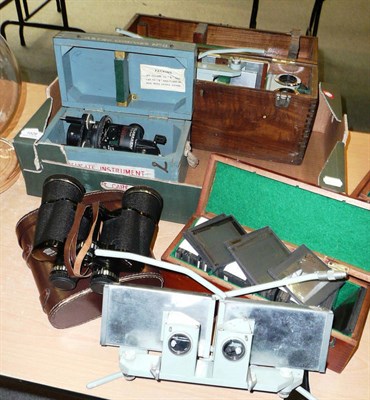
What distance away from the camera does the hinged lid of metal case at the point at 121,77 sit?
47.4 inches

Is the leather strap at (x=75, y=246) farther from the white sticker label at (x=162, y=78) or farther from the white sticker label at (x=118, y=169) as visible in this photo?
the white sticker label at (x=162, y=78)

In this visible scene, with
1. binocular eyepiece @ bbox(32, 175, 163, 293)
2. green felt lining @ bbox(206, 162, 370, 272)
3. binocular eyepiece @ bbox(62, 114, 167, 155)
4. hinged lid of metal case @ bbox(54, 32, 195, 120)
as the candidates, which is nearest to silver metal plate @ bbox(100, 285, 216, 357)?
binocular eyepiece @ bbox(32, 175, 163, 293)

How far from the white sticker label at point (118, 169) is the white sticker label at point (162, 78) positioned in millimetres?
307

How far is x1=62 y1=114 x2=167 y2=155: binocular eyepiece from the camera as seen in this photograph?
3.89 ft

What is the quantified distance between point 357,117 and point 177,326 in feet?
8.47

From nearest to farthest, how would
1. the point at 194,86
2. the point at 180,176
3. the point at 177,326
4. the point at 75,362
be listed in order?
the point at 177,326 < the point at 75,362 < the point at 180,176 < the point at 194,86

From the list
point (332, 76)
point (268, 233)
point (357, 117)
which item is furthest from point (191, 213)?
point (332, 76)

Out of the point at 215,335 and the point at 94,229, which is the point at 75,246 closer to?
the point at 94,229

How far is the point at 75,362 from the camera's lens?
88 cm

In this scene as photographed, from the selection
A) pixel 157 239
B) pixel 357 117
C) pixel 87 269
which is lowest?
pixel 357 117

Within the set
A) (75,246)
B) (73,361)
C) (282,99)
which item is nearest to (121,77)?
(282,99)

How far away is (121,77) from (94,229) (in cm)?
52

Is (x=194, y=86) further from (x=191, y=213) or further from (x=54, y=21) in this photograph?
(x=54, y=21)

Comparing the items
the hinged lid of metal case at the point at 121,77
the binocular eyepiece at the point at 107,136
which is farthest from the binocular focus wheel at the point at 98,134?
the hinged lid of metal case at the point at 121,77
